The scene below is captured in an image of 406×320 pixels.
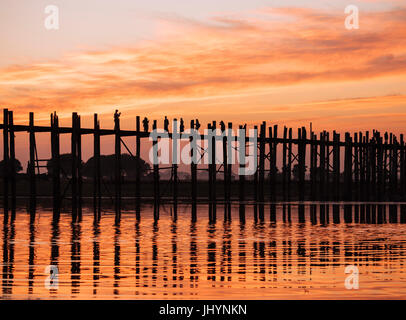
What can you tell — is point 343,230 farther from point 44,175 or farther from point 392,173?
point 392,173

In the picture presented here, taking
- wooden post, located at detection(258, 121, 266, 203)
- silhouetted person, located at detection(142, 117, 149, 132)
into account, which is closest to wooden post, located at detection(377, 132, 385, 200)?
wooden post, located at detection(258, 121, 266, 203)

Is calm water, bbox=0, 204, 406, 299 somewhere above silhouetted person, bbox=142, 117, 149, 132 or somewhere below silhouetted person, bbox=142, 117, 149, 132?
below

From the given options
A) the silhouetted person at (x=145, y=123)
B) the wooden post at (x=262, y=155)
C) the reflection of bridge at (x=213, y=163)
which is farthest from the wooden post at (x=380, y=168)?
the silhouetted person at (x=145, y=123)

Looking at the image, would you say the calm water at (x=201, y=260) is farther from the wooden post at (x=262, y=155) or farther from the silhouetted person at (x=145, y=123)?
the wooden post at (x=262, y=155)

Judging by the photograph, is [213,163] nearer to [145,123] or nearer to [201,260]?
[145,123]

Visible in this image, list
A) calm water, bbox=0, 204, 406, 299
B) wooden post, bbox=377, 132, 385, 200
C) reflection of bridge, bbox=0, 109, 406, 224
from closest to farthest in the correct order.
A: calm water, bbox=0, 204, 406, 299
reflection of bridge, bbox=0, 109, 406, 224
wooden post, bbox=377, 132, 385, 200

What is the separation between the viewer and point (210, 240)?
1994cm

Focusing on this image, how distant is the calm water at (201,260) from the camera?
1126cm

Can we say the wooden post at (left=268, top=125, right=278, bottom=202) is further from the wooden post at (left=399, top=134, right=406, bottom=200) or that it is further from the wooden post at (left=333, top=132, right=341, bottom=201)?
the wooden post at (left=399, top=134, right=406, bottom=200)

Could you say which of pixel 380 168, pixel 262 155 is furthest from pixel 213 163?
pixel 380 168

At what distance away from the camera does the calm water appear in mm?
11258

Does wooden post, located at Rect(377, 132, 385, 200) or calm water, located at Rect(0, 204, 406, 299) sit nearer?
calm water, located at Rect(0, 204, 406, 299)

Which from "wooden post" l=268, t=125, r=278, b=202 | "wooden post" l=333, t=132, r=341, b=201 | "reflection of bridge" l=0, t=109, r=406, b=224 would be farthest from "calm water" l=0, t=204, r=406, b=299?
"wooden post" l=333, t=132, r=341, b=201

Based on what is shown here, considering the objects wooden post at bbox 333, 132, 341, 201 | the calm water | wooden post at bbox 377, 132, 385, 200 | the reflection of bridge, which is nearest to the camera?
the calm water
